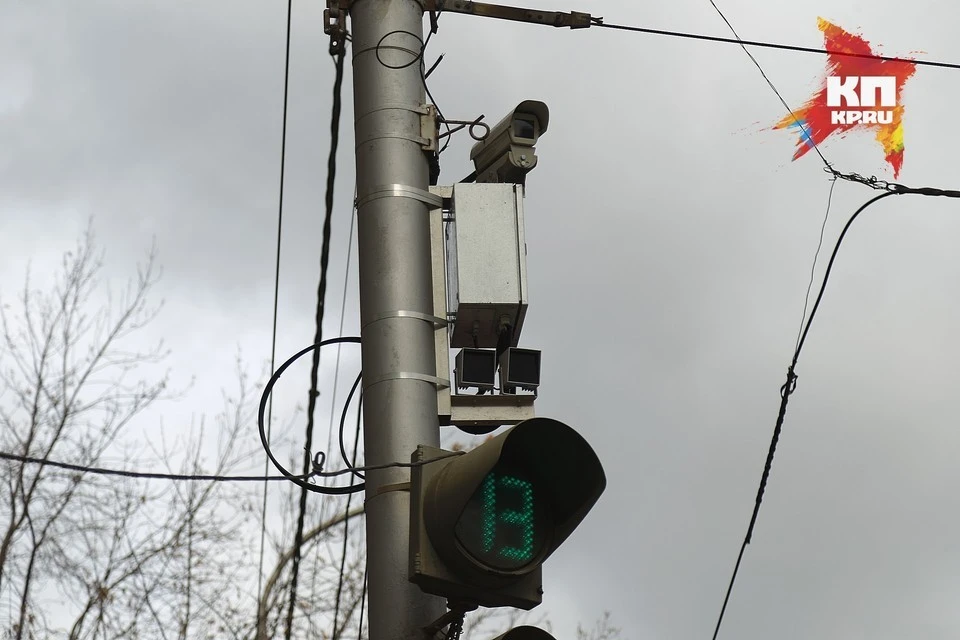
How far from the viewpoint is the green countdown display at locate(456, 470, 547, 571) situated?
418 centimetres

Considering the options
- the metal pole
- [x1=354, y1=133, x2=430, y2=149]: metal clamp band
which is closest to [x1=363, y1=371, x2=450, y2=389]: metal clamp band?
the metal pole

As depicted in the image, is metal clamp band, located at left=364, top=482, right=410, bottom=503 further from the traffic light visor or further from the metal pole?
the traffic light visor

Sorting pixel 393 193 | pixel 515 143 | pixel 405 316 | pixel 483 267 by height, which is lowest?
pixel 405 316

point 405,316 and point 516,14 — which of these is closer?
point 405,316

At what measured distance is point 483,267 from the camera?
17.9 ft

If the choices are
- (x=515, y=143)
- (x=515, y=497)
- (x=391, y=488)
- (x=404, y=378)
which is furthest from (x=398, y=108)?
(x=515, y=497)

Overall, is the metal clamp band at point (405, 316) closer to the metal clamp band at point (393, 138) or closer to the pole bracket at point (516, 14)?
the metal clamp band at point (393, 138)

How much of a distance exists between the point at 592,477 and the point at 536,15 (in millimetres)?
3045

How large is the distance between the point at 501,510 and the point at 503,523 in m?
0.04

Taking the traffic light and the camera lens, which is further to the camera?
the camera lens

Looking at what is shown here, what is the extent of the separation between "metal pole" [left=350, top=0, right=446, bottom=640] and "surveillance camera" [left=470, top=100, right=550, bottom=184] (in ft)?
1.57

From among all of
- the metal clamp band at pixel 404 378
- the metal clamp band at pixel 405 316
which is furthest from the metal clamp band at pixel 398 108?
the metal clamp band at pixel 404 378

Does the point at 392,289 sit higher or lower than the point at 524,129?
lower

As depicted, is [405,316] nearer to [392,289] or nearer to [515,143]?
[392,289]
